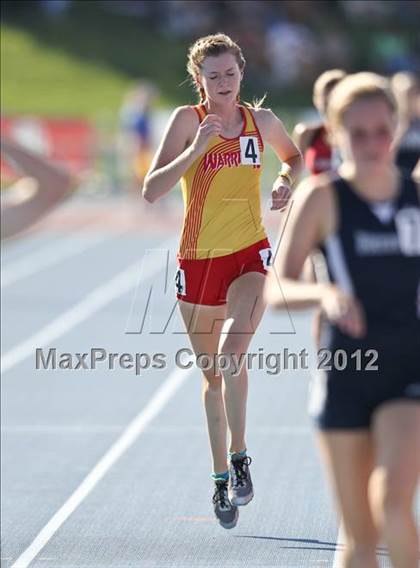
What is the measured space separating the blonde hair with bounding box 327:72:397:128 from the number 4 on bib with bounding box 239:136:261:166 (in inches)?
77.1

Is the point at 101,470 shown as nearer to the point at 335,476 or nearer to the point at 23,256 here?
the point at 335,476

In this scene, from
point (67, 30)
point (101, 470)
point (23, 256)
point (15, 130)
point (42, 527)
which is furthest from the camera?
point (67, 30)

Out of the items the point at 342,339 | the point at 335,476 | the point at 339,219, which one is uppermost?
the point at 339,219

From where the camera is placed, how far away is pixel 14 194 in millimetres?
5332

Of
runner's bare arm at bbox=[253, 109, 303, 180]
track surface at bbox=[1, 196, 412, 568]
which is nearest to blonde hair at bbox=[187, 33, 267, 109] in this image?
runner's bare arm at bbox=[253, 109, 303, 180]

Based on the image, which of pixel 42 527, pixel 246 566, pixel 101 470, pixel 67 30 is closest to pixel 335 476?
pixel 246 566

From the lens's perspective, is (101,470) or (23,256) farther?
(23,256)

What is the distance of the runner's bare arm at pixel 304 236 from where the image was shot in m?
5.02

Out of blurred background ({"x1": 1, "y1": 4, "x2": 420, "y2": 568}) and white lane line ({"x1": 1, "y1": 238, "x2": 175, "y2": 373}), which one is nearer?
blurred background ({"x1": 1, "y1": 4, "x2": 420, "y2": 568})

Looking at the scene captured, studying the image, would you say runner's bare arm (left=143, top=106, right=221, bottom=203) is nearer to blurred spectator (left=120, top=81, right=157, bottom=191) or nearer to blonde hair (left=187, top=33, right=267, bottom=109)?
blonde hair (left=187, top=33, right=267, bottom=109)

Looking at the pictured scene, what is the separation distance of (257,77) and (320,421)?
117ft

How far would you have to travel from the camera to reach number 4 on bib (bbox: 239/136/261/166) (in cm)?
708

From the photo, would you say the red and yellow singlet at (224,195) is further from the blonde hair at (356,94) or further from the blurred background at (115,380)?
the blonde hair at (356,94)

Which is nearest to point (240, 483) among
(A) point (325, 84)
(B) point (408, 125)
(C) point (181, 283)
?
(C) point (181, 283)
